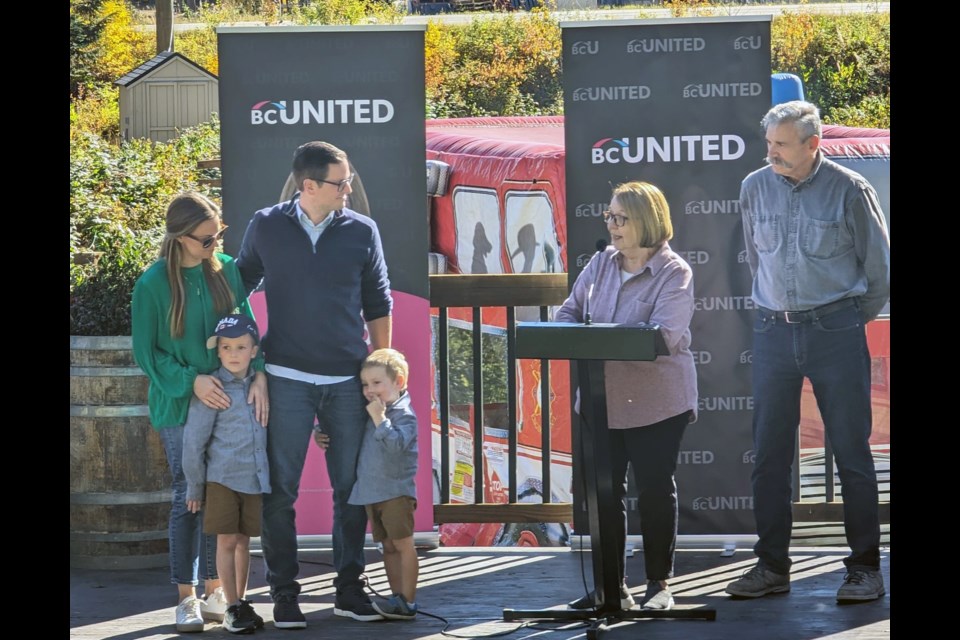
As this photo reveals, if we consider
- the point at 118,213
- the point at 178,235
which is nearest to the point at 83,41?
the point at 118,213

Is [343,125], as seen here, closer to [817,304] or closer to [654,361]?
[654,361]

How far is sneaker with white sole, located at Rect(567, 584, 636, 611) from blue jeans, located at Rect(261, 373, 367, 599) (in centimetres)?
91

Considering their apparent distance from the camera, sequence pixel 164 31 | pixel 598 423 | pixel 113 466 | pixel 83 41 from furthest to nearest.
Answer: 1. pixel 83 41
2. pixel 164 31
3. pixel 113 466
4. pixel 598 423

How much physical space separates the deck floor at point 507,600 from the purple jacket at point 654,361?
0.61 metres

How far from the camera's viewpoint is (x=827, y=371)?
447cm

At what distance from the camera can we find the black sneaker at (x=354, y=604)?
14.5 feet

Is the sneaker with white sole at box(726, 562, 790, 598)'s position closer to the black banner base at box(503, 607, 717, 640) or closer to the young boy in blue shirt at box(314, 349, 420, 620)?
the black banner base at box(503, 607, 717, 640)

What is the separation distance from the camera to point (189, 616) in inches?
170

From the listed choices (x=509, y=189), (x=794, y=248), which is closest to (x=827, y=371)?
(x=794, y=248)

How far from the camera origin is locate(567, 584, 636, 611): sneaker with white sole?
4316 millimetres

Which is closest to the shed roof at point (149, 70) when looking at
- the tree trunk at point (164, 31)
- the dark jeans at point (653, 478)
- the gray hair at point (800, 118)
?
the tree trunk at point (164, 31)

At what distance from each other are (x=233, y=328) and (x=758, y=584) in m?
2.14

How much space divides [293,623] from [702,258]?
7.39ft
